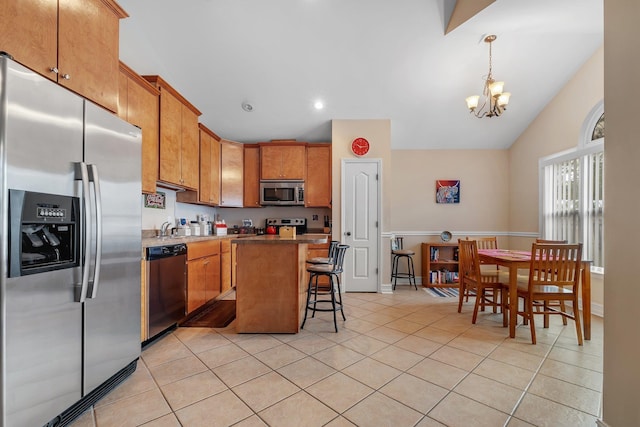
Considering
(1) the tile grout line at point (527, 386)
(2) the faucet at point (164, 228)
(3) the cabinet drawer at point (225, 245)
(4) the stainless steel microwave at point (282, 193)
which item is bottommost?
(1) the tile grout line at point (527, 386)

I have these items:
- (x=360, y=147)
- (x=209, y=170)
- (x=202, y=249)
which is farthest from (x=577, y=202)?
(x=209, y=170)

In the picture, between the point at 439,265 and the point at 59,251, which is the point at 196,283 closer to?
the point at 59,251

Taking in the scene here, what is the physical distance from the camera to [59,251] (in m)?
1.45

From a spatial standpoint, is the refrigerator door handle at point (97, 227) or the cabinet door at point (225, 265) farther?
the cabinet door at point (225, 265)

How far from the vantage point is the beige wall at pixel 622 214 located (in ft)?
4.18

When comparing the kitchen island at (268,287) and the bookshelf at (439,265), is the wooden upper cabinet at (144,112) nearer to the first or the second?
the kitchen island at (268,287)

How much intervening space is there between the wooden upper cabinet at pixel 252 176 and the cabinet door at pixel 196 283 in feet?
5.85

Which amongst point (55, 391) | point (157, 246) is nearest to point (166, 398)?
point (55, 391)

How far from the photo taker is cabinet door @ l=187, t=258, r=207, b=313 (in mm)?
3008

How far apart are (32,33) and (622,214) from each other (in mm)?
3127

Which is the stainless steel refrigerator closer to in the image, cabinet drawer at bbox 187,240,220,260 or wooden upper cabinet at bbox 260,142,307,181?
cabinet drawer at bbox 187,240,220,260

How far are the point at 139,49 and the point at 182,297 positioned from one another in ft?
9.20

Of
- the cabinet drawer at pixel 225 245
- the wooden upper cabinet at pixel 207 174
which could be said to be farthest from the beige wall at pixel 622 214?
the wooden upper cabinet at pixel 207 174

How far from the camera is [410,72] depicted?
372 centimetres
